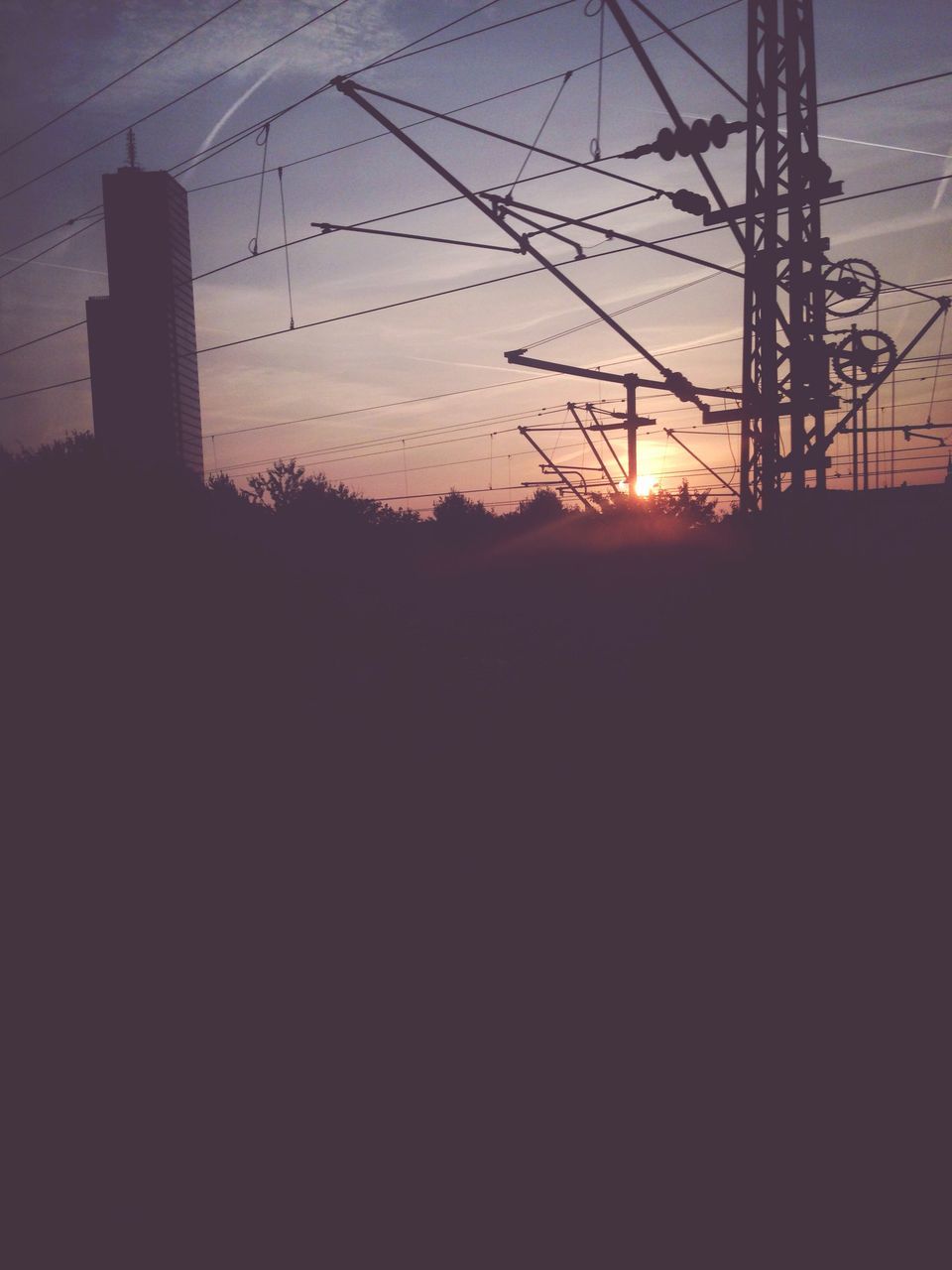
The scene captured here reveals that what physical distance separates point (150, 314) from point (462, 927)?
78.6 meters

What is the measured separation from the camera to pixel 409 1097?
5230 millimetres

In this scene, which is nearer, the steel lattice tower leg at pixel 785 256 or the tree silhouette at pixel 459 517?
the steel lattice tower leg at pixel 785 256

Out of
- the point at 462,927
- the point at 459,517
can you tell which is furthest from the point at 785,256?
the point at 459,517

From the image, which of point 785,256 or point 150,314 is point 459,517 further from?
point 785,256

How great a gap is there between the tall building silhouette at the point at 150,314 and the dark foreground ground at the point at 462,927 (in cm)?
5950

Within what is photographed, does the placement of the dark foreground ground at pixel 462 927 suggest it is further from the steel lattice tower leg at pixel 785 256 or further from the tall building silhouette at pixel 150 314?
the tall building silhouette at pixel 150 314

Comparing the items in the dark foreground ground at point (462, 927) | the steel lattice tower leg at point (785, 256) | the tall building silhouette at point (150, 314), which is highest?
the tall building silhouette at point (150, 314)

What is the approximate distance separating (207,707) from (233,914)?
5.00 meters

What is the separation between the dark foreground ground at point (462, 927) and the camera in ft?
14.6

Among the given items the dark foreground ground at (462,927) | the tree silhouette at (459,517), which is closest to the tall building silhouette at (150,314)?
the tree silhouette at (459,517)

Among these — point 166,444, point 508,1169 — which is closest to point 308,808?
point 508,1169

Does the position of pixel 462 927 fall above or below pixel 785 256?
below

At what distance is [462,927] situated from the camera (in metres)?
7.40

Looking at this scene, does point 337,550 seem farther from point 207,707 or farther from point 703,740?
point 703,740
